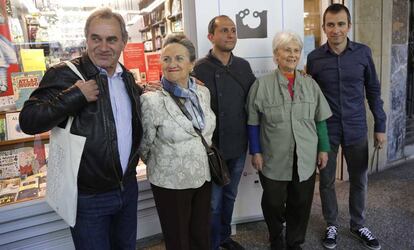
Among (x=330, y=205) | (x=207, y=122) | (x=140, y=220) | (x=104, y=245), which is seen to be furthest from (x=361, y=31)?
(x=104, y=245)

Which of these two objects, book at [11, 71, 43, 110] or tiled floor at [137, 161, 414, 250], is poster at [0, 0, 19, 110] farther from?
tiled floor at [137, 161, 414, 250]

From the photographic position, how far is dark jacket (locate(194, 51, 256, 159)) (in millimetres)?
2082

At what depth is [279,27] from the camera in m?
2.61

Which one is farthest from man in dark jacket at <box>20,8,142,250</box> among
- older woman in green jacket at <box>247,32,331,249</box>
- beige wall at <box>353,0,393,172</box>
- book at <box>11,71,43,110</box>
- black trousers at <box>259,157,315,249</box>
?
beige wall at <box>353,0,393,172</box>

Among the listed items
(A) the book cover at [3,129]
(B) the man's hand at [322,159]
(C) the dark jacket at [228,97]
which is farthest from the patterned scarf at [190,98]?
(A) the book cover at [3,129]

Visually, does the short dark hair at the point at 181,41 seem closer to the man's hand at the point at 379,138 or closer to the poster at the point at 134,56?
the poster at the point at 134,56

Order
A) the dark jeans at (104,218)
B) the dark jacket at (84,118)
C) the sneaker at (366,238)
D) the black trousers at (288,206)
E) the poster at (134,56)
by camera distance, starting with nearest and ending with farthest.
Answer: the dark jacket at (84,118), the dark jeans at (104,218), the black trousers at (288,206), the sneaker at (366,238), the poster at (134,56)

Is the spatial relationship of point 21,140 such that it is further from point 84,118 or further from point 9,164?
point 84,118

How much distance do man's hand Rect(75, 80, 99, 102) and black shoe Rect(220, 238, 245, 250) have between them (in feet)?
5.14

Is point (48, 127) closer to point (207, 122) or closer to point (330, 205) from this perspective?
point (207, 122)

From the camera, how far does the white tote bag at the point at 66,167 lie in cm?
134

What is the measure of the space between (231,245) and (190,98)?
1251 mm

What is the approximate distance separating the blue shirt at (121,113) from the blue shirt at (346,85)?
1417 millimetres

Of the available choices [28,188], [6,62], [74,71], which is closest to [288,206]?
[74,71]
